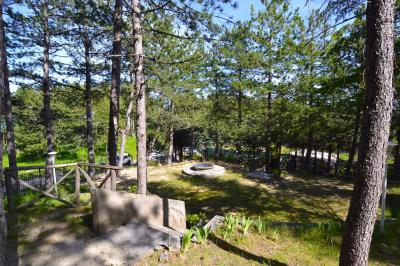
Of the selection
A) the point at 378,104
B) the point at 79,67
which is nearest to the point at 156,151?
the point at 79,67

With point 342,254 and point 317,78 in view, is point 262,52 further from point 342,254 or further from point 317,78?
point 342,254

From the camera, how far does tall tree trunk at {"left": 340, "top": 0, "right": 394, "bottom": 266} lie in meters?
2.85

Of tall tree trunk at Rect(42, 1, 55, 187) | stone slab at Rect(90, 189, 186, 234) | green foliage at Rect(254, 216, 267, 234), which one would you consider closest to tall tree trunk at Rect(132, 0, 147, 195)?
stone slab at Rect(90, 189, 186, 234)

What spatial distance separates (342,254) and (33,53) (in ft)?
41.3

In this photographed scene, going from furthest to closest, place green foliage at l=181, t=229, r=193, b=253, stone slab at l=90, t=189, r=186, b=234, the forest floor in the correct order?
1. stone slab at l=90, t=189, r=186, b=234
2. green foliage at l=181, t=229, r=193, b=253
3. the forest floor

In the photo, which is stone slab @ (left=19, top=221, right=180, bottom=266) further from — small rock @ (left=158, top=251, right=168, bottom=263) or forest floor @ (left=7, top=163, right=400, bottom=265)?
small rock @ (left=158, top=251, right=168, bottom=263)

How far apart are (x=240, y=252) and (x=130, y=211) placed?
2.23 metres

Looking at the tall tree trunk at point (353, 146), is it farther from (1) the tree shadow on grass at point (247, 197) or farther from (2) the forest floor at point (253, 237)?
(2) the forest floor at point (253, 237)

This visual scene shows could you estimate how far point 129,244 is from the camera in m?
4.26

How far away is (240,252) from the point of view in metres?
4.35

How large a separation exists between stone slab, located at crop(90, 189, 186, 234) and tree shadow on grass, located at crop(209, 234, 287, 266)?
39.3 inches

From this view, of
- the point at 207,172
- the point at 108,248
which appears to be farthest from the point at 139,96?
the point at 207,172

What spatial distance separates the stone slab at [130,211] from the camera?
4.47 m

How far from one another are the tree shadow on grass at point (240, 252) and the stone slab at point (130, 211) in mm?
999
